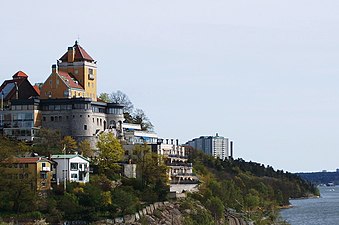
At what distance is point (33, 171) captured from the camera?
62.8 metres

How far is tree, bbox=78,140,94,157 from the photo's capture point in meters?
72.1

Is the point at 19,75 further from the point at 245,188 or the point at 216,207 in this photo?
the point at 245,188

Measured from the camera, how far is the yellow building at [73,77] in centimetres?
7675

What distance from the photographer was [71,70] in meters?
79.5

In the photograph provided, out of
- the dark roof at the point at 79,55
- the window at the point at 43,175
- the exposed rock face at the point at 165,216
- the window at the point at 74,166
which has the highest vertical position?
the dark roof at the point at 79,55

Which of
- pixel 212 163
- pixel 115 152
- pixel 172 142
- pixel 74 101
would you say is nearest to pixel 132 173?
pixel 115 152

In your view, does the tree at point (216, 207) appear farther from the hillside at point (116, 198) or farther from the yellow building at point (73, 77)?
the yellow building at point (73, 77)

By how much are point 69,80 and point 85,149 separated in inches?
319

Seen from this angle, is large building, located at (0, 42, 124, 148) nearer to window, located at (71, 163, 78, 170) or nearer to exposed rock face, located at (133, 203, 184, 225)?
window, located at (71, 163, 78, 170)

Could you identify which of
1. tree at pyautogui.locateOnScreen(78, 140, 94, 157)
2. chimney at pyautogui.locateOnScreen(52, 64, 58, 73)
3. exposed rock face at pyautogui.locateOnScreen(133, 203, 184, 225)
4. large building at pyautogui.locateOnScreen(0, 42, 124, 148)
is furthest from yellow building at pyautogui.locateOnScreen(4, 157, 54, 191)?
chimney at pyautogui.locateOnScreen(52, 64, 58, 73)

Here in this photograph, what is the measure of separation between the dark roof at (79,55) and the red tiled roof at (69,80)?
1.63 meters

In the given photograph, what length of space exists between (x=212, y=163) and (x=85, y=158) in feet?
161

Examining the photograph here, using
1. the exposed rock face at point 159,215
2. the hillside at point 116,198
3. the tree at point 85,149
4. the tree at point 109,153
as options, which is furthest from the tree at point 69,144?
the exposed rock face at point 159,215

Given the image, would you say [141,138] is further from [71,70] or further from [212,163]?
[212,163]
